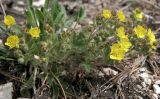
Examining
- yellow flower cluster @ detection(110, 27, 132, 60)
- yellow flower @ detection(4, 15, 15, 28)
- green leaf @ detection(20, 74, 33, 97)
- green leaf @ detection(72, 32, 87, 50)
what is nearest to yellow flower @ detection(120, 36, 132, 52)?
yellow flower cluster @ detection(110, 27, 132, 60)

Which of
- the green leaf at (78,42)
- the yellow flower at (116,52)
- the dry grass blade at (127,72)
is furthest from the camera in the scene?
the dry grass blade at (127,72)

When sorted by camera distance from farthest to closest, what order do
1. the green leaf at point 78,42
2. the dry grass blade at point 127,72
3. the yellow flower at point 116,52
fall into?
the dry grass blade at point 127,72 → the green leaf at point 78,42 → the yellow flower at point 116,52

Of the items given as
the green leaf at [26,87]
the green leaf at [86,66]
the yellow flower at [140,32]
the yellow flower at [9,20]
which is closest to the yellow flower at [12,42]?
the yellow flower at [9,20]

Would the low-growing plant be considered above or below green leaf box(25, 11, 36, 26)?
below

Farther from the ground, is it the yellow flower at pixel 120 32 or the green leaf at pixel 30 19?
the green leaf at pixel 30 19

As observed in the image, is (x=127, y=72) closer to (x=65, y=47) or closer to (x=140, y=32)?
(x=140, y=32)

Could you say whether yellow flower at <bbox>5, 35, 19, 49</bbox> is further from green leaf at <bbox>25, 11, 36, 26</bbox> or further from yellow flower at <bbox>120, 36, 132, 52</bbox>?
yellow flower at <bbox>120, 36, 132, 52</bbox>

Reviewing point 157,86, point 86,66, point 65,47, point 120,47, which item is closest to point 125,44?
point 120,47

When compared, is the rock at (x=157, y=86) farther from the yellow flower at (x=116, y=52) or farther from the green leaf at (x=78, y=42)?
the green leaf at (x=78, y=42)
